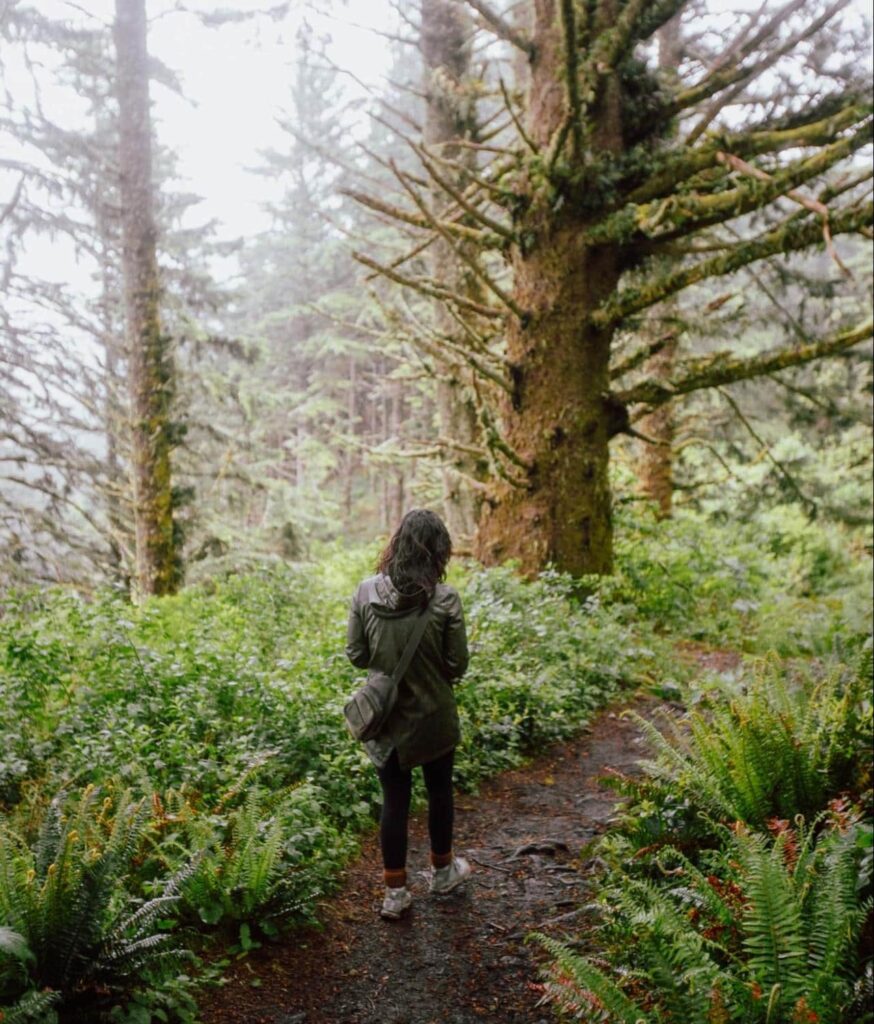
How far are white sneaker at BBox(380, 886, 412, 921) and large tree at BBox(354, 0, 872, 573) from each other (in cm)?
528

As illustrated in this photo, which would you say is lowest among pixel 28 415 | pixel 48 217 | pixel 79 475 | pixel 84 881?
pixel 84 881

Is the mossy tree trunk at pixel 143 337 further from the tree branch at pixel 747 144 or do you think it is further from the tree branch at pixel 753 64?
the tree branch at pixel 753 64

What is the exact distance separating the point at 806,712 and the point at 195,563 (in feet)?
37.7

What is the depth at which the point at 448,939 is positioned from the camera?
4.19 m

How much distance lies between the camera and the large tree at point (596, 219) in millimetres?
8094

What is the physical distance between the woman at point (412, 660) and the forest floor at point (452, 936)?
27cm

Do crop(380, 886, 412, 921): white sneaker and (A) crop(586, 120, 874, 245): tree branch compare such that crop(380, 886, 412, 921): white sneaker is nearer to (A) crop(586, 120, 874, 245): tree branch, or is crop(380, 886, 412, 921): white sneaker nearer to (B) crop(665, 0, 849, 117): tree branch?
(A) crop(586, 120, 874, 245): tree branch

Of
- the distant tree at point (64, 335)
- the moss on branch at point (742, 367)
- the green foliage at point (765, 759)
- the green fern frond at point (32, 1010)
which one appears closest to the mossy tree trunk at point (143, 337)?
the distant tree at point (64, 335)

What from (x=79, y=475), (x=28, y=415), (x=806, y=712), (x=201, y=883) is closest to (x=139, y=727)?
(x=201, y=883)

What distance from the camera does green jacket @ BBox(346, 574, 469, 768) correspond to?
4.24 m

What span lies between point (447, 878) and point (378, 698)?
50.6 inches

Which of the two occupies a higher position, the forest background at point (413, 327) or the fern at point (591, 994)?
the forest background at point (413, 327)

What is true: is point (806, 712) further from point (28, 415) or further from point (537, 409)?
point (28, 415)

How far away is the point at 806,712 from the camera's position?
4836mm
